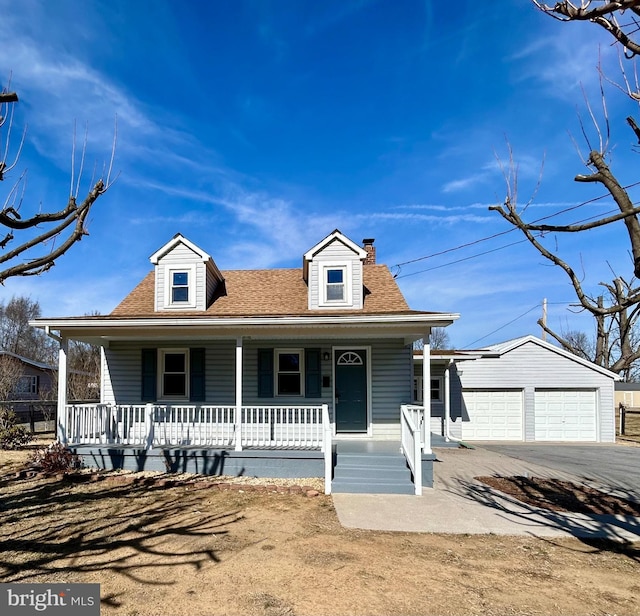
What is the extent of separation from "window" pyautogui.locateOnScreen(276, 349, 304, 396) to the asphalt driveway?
22.8 feet

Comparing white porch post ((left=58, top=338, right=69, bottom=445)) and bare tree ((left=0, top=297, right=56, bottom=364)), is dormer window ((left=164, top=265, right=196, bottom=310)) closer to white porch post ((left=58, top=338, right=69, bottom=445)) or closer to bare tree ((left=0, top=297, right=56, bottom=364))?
white porch post ((left=58, top=338, right=69, bottom=445))

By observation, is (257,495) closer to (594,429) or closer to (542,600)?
(542,600)

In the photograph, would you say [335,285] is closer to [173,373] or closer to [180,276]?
[180,276]

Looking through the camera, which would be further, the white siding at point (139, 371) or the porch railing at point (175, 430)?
the white siding at point (139, 371)

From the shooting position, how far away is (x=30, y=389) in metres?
28.9

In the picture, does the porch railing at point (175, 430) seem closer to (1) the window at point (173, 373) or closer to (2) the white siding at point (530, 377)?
(1) the window at point (173, 373)

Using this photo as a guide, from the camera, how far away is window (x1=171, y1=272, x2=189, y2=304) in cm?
1202

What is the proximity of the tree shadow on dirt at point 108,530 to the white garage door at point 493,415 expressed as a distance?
498 inches

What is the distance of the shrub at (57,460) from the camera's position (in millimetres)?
8969

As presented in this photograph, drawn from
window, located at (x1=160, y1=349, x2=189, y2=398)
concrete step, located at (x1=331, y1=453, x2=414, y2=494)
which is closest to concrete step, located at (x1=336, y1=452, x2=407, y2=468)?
concrete step, located at (x1=331, y1=453, x2=414, y2=494)

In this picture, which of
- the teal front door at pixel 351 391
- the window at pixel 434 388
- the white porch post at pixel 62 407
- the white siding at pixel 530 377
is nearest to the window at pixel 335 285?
the teal front door at pixel 351 391

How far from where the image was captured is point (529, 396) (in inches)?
683

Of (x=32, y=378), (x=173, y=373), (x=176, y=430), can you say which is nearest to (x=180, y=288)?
(x=173, y=373)

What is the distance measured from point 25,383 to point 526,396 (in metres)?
29.5
